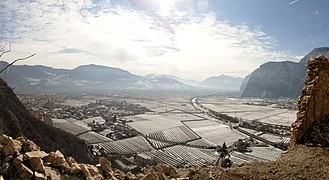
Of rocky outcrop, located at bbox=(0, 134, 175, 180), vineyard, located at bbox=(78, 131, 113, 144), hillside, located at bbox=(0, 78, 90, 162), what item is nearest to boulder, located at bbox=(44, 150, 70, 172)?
rocky outcrop, located at bbox=(0, 134, 175, 180)

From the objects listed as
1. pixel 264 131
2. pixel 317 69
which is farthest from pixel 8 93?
pixel 264 131

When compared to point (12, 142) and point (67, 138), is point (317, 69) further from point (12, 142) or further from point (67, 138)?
point (67, 138)

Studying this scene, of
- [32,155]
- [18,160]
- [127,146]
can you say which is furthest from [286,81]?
[18,160]

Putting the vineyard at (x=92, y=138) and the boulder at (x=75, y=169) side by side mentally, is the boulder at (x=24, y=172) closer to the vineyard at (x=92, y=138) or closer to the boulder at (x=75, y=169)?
the boulder at (x=75, y=169)

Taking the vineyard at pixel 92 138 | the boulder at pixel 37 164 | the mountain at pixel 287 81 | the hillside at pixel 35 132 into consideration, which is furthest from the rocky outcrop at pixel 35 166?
the mountain at pixel 287 81

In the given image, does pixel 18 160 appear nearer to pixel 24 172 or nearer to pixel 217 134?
pixel 24 172
